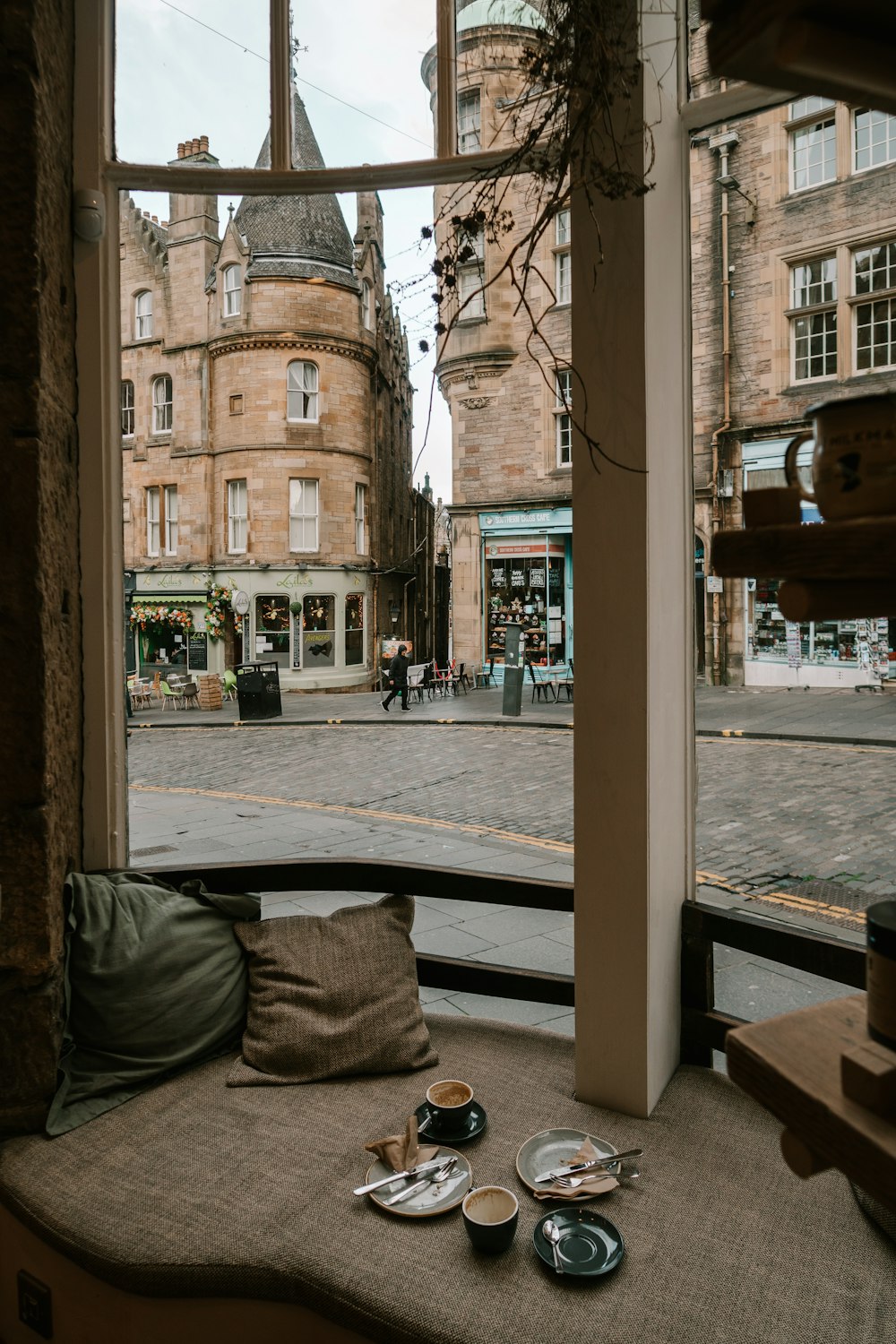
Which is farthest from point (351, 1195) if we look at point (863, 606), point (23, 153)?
point (23, 153)

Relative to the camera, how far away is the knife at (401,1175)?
5.24 feet

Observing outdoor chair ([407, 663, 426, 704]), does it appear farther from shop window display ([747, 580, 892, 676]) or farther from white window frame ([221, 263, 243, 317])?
shop window display ([747, 580, 892, 676])

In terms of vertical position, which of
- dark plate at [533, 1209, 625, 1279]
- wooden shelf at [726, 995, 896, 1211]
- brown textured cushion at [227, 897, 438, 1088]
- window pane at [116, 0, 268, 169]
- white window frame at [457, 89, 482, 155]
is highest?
window pane at [116, 0, 268, 169]

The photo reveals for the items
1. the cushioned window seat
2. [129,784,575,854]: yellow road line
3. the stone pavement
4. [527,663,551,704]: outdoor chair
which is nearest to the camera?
the cushioned window seat

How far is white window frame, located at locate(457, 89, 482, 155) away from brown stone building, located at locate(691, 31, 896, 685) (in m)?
0.56

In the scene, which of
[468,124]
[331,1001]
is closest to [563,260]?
[468,124]

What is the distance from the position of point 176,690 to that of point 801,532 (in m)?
13.4

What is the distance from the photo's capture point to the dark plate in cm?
143

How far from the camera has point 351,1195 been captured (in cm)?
162

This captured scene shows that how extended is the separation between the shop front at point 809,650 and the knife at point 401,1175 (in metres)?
1.36

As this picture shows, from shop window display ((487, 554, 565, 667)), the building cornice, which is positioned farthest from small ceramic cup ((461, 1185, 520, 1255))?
shop window display ((487, 554, 565, 667))

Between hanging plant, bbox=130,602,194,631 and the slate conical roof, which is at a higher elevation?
the slate conical roof

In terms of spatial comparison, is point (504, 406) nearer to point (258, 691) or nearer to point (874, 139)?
point (258, 691)

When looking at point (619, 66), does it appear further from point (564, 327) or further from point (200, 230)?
point (200, 230)
